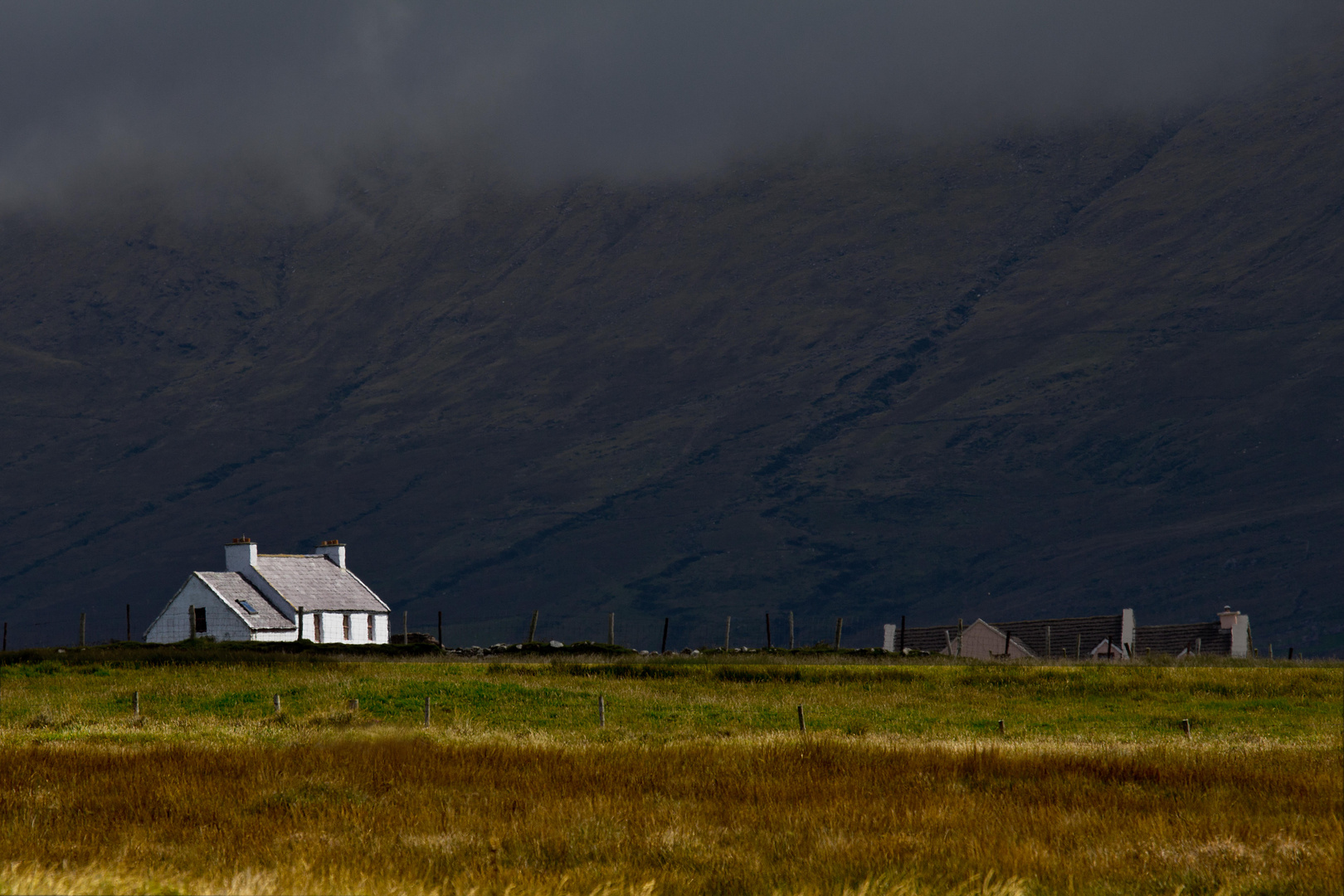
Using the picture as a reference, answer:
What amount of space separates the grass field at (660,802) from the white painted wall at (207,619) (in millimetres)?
44413

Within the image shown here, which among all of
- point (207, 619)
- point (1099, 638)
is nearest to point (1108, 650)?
point (1099, 638)

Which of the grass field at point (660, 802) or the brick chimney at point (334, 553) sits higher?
the brick chimney at point (334, 553)

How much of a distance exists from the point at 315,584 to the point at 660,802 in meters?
77.7

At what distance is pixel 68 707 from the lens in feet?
135

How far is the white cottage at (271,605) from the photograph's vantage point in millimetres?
86062

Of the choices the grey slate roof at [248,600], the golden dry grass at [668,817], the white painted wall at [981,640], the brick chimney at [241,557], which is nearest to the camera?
the golden dry grass at [668,817]

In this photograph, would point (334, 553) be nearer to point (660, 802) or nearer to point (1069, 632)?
point (1069, 632)

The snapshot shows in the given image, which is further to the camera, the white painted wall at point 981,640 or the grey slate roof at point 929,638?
the grey slate roof at point 929,638

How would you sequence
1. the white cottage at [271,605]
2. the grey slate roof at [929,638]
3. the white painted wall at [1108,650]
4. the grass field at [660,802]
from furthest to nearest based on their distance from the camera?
the grey slate roof at [929,638], the white painted wall at [1108,650], the white cottage at [271,605], the grass field at [660,802]

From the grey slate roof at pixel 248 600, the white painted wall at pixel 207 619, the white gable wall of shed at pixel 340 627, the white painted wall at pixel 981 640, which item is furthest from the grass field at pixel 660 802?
the white painted wall at pixel 981 640

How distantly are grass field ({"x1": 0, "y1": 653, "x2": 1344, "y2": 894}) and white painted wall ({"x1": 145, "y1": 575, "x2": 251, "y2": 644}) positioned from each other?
4441 centimetres

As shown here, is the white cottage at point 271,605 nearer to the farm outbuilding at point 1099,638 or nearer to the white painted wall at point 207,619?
the white painted wall at point 207,619

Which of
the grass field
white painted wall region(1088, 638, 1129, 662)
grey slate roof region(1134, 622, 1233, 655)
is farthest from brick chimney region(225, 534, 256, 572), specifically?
grey slate roof region(1134, 622, 1233, 655)

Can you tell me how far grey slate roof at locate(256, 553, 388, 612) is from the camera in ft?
297
